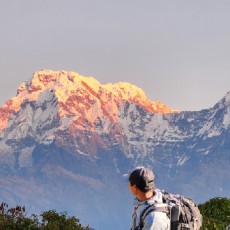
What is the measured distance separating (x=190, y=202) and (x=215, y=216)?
2654 inches

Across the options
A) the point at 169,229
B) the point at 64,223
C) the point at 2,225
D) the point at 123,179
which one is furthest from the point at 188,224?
the point at 64,223

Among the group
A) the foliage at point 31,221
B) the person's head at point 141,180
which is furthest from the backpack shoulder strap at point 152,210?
the foliage at point 31,221

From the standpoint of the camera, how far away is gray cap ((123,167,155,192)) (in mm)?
13086

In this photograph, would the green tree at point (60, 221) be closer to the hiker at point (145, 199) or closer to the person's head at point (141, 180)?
the hiker at point (145, 199)

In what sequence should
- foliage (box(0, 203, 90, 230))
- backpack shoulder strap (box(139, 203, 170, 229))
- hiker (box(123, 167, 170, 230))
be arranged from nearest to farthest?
hiker (box(123, 167, 170, 230)) → backpack shoulder strap (box(139, 203, 170, 229)) → foliage (box(0, 203, 90, 230))

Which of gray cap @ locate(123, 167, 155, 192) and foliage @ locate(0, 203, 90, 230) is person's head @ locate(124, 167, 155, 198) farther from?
foliage @ locate(0, 203, 90, 230)

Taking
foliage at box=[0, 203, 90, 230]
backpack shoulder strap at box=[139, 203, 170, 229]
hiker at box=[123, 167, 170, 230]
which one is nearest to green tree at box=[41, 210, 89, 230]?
foliage at box=[0, 203, 90, 230]

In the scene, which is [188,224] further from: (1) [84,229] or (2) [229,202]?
(1) [84,229]

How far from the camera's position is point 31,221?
80.2 metres

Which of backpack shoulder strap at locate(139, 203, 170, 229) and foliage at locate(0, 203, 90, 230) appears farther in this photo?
foliage at locate(0, 203, 90, 230)

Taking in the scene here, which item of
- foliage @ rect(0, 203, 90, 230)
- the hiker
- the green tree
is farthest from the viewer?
the green tree

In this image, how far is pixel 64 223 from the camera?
285 ft

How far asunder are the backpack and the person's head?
309 mm

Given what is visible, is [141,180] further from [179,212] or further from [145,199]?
[179,212]
